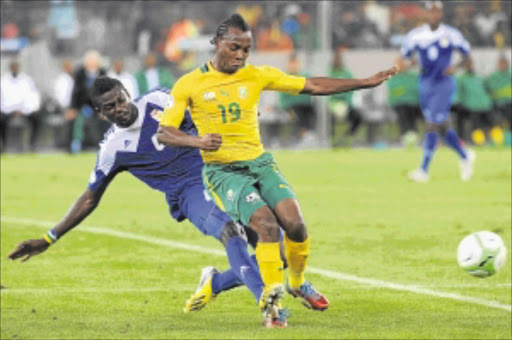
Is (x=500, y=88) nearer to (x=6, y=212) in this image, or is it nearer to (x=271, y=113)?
(x=271, y=113)

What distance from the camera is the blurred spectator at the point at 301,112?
83.1 feet

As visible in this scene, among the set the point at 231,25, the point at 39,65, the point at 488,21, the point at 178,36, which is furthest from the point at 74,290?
the point at 488,21

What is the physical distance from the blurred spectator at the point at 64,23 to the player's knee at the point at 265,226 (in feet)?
64.3

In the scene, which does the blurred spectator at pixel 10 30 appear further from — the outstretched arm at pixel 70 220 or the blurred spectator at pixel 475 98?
the outstretched arm at pixel 70 220

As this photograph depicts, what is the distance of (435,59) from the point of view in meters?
17.8

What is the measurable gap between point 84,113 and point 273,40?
425 cm

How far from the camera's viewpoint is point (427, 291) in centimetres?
1001

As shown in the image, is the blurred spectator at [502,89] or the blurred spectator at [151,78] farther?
the blurred spectator at [151,78]

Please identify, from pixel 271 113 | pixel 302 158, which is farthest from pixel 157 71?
pixel 302 158

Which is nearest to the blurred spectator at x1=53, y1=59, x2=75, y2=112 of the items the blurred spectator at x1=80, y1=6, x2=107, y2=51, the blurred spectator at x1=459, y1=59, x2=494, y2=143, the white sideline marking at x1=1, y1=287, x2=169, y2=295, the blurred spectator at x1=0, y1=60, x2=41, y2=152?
the blurred spectator at x1=0, y1=60, x2=41, y2=152

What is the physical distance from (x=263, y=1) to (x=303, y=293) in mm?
18994

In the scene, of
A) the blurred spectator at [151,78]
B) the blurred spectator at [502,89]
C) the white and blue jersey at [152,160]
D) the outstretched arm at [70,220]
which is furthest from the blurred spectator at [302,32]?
the outstretched arm at [70,220]

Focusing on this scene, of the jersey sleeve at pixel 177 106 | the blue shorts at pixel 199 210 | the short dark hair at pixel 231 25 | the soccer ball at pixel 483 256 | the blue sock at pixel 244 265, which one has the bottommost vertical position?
the soccer ball at pixel 483 256

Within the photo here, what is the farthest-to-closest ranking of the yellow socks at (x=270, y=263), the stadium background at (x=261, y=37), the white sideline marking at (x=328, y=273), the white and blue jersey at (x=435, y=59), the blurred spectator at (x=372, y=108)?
the stadium background at (x=261, y=37) → the blurred spectator at (x=372, y=108) → the white and blue jersey at (x=435, y=59) → the white sideline marking at (x=328, y=273) → the yellow socks at (x=270, y=263)
